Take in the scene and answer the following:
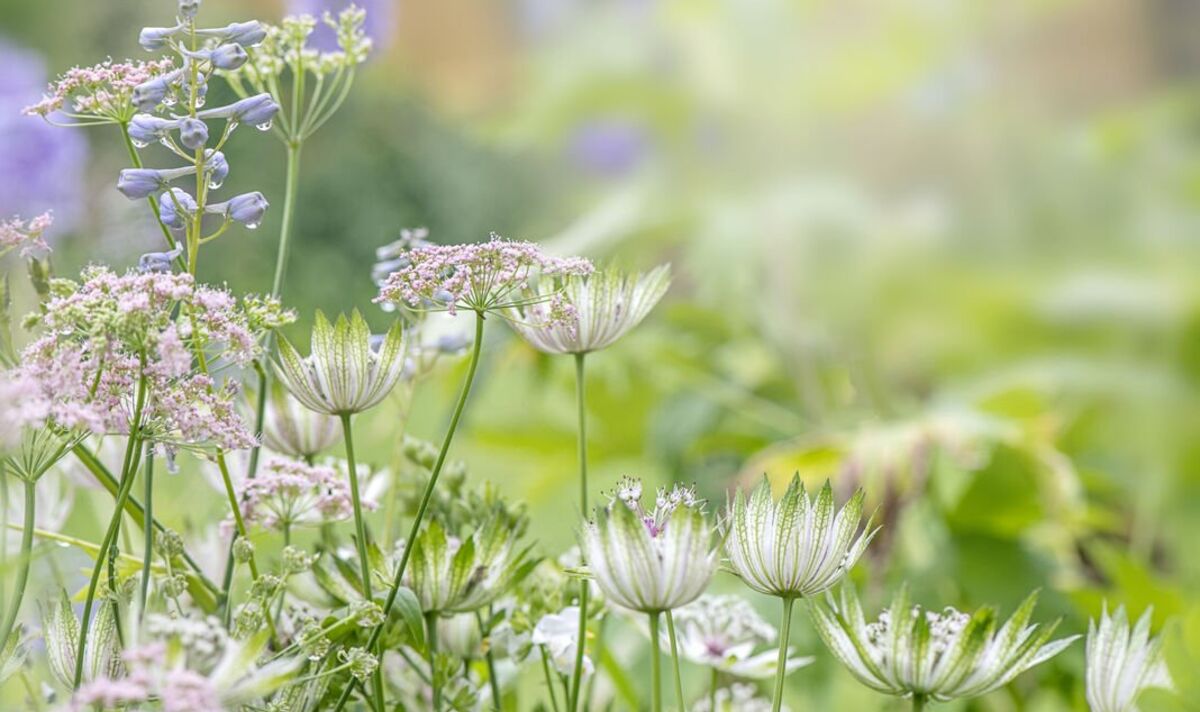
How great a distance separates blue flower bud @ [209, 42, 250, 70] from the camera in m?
0.30

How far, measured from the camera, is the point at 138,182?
30 centimetres

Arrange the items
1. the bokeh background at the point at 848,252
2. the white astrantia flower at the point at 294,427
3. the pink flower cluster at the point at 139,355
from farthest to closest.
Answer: the bokeh background at the point at 848,252, the white astrantia flower at the point at 294,427, the pink flower cluster at the point at 139,355

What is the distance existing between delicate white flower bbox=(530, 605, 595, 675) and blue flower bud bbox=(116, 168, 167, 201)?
0.14 m

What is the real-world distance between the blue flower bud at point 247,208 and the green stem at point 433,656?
0.11m

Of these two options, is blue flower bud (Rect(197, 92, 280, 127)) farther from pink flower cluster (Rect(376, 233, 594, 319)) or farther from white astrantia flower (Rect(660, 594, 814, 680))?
white astrantia flower (Rect(660, 594, 814, 680))

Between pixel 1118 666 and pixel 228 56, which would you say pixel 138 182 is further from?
pixel 1118 666

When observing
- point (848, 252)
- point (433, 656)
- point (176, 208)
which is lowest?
point (433, 656)

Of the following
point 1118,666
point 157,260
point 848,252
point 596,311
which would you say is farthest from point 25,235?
point 848,252

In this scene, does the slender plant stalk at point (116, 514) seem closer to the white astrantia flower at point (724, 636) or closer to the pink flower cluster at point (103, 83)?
the pink flower cluster at point (103, 83)

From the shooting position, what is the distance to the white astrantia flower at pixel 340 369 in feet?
1.01

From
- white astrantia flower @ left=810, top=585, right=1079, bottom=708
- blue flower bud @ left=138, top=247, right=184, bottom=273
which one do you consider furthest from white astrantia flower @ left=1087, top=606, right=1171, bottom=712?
blue flower bud @ left=138, top=247, right=184, bottom=273

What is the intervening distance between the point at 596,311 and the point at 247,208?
88 mm

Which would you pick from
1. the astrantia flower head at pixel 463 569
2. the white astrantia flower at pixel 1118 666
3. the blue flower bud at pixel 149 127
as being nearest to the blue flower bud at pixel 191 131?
the blue flower bud at pixel 149 127

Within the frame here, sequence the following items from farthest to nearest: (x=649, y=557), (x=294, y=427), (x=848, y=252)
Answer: (x=848, y=252) < (x=294, y=427) < (x=649, y=557)
